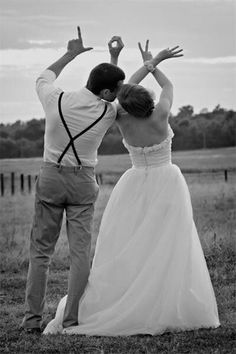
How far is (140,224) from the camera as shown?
660 cm

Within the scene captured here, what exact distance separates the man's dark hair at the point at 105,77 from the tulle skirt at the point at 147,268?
81cm

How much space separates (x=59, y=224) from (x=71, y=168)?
0.52m

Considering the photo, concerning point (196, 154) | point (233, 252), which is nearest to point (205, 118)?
point (196, 154)

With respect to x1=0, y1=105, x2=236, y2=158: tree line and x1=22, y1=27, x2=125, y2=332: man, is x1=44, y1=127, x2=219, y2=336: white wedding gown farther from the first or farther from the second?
x1=0, y1=105, x2=236, y2=158: tree line

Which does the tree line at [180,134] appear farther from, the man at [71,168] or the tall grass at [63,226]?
the man at [71,168]

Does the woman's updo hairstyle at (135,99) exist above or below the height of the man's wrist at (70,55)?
below

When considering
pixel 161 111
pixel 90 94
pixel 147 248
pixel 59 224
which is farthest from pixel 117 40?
pixel 147 248

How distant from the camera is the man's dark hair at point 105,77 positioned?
20.5 ft

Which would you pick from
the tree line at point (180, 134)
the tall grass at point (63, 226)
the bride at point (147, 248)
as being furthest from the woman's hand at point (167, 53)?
the tree line at point (180, 134)

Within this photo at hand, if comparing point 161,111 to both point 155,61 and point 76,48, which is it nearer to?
point 155,61

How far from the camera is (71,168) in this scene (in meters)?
6.33

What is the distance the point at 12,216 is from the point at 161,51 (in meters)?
15.2

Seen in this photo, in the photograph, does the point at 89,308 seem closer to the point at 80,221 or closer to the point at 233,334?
the point at 80,221

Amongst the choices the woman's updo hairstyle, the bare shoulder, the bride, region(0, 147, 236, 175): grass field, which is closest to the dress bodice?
the bride
